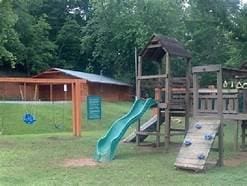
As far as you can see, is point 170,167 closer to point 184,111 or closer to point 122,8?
point 184,111

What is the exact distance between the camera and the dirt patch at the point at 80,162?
1047 centimetres

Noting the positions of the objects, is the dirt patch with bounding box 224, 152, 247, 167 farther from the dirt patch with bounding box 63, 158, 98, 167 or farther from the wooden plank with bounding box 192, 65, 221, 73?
the dirt patch with bounding box 63, 158, 98, 167

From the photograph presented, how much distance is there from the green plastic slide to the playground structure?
0.12 ft

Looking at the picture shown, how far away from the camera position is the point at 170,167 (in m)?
10.2

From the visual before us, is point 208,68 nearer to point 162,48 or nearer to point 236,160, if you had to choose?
point 236,160

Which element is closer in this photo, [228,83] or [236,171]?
[236,171]

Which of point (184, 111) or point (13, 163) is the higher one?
point (184, 111)

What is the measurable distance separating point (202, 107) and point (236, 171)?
2.24 metres

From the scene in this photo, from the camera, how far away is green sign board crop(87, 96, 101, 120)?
70.7ft

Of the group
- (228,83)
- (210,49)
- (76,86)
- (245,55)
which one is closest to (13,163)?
(76,86)

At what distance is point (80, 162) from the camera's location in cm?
1093

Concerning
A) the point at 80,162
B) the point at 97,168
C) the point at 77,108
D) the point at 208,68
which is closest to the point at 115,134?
the point at 80,162

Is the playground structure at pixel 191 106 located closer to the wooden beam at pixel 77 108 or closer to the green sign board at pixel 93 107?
the wooden beam at pixel 77 108

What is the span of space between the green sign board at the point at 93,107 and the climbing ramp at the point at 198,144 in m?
10.8
